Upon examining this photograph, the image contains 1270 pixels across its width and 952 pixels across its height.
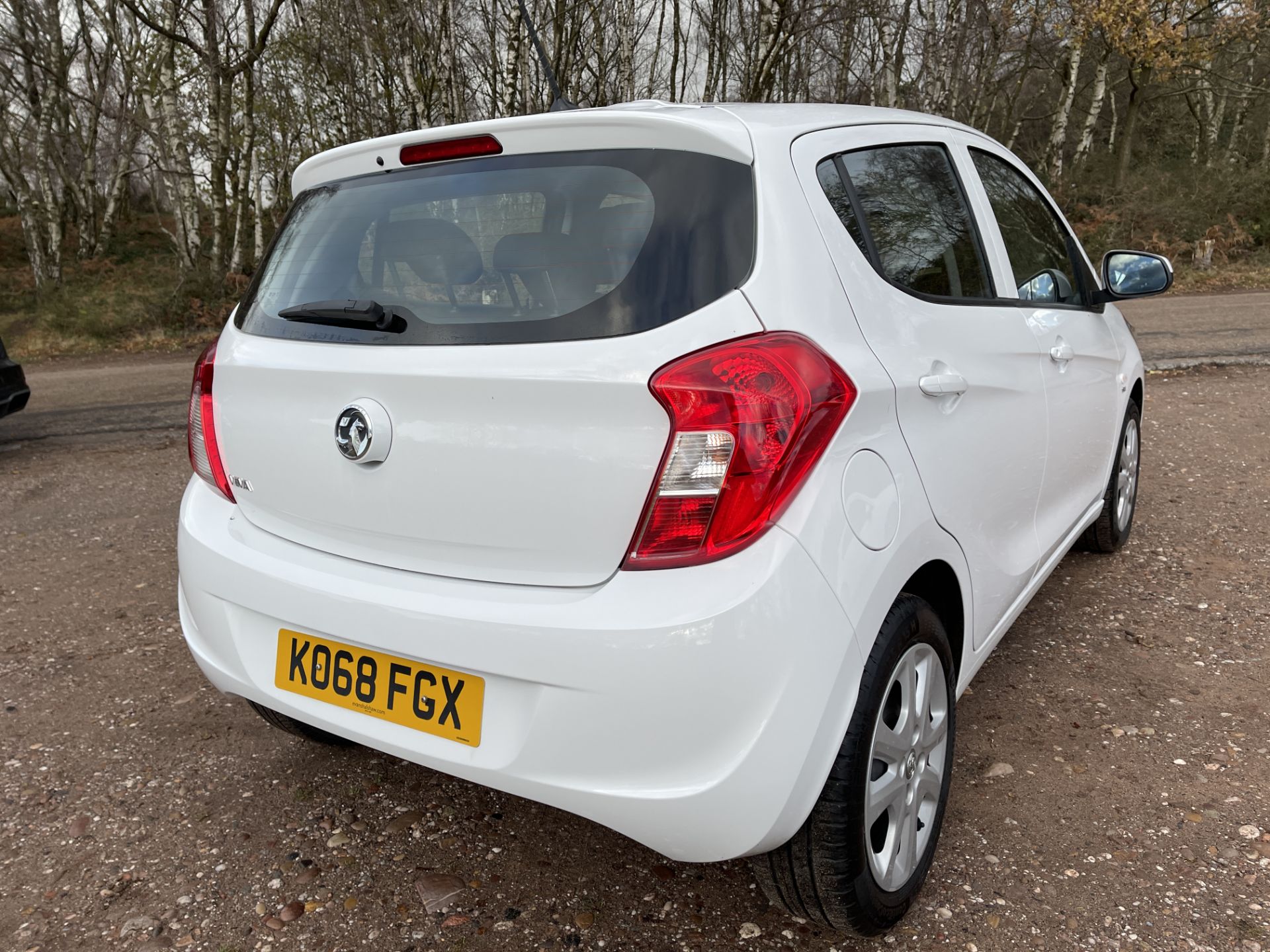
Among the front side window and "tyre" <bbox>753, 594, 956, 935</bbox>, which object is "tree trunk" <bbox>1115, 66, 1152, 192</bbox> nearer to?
the front side window

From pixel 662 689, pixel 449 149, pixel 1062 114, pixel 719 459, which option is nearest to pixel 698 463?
pixel 719 459

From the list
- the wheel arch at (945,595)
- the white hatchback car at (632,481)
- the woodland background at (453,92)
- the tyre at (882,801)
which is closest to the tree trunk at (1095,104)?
the woodland background at (453,92)

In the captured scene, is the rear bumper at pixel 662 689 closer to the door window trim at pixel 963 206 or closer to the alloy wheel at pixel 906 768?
the alloy wheel at pixel 906 768

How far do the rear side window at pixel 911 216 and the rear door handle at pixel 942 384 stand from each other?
0.21 meters

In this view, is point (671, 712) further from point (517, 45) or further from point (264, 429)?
point (517, 45)

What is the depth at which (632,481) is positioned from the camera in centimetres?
165

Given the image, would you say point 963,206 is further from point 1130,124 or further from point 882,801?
point 1130,124

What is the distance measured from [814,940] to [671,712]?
842mm

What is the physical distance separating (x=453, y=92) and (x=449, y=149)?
1411 cm

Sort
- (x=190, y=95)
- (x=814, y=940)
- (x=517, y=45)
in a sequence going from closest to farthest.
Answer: (x=814, y=940) → (x=517, y=45) → (x=190, y=95)

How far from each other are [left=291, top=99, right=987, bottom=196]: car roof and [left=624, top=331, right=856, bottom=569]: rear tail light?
460 mm

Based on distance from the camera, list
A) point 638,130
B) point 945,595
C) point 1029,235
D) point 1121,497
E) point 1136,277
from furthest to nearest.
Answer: point 1121,497
point 1136,277
point 1029,235
point 945,595
point 638,130

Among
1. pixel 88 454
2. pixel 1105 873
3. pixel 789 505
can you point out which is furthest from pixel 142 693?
pixel 88 454

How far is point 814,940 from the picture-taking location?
6.82 ft
